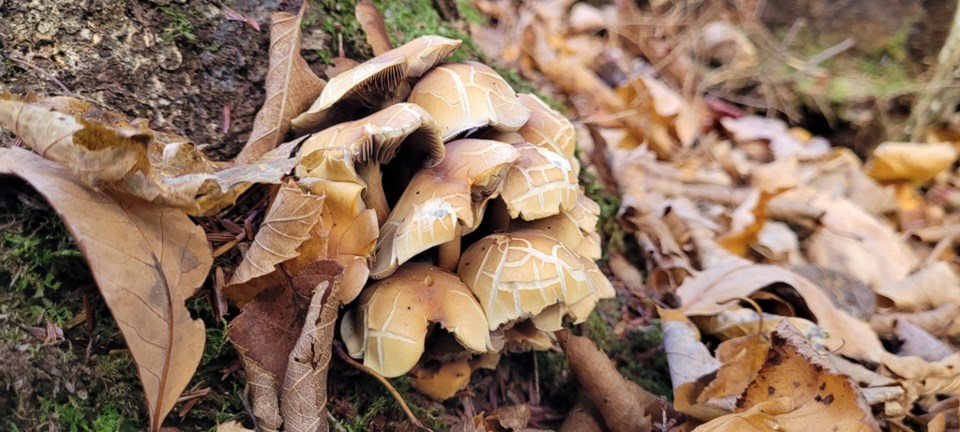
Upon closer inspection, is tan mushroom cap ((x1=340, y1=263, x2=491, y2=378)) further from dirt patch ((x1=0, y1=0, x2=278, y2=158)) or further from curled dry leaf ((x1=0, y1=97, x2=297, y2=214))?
dirt patch ((x1=0, y1=0, x2=278, y2=158))

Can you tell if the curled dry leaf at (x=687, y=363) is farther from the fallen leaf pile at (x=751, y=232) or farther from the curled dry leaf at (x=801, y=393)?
the curled dry leaf at (x=801, y=393)

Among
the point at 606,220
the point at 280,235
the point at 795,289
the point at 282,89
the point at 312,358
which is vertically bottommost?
the point at 606,220

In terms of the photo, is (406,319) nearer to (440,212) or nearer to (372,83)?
(440,212)

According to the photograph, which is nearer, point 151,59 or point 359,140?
point 359,140

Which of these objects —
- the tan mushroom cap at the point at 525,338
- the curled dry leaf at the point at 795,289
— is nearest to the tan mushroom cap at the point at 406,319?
the tan mushroom cap at the point at 525,338

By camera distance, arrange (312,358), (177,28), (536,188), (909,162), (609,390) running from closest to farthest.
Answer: (312,358) → (536,188) → (177,28) → (609,390) → (909,162)

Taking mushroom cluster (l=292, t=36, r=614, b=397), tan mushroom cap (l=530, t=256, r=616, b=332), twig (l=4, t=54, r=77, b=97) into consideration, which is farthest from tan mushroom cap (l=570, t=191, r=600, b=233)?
twig (l=4, t=54, r=77, b=97)

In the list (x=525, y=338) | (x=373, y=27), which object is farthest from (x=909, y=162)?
(x=373, y=27)
